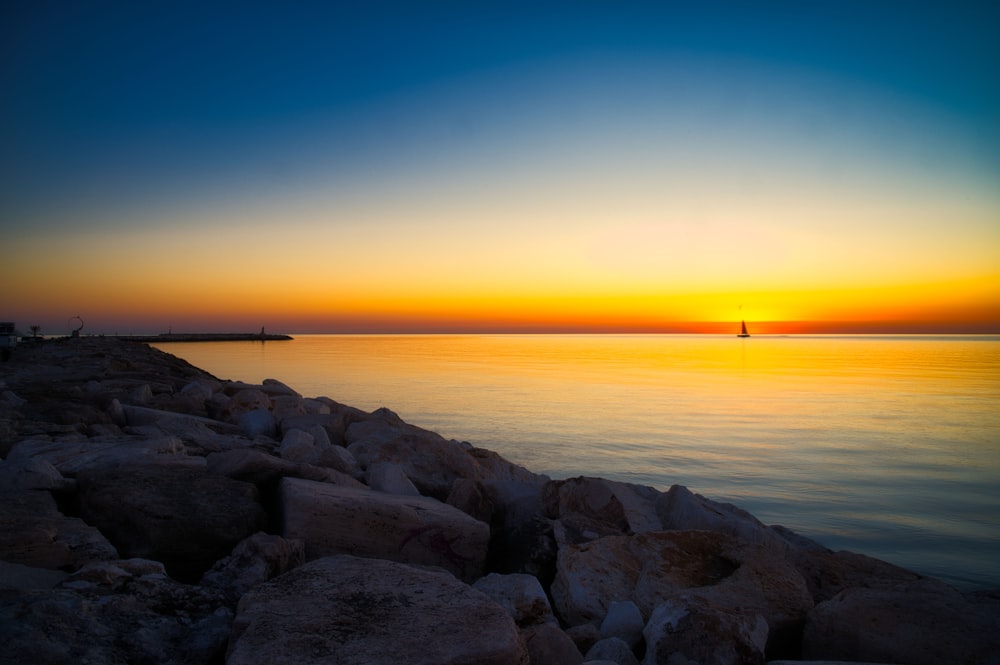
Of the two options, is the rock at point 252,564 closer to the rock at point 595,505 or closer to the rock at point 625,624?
the rock at point 625,624

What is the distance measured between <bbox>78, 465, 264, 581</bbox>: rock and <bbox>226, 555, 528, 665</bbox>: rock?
1.31m

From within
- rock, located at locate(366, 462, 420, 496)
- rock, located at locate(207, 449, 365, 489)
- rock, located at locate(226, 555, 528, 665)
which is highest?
rock, located at locate(207, 449, 365, 489)

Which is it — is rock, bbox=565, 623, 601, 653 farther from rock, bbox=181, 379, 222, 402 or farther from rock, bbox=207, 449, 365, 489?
rock, bbox=181, 379, 222, 402

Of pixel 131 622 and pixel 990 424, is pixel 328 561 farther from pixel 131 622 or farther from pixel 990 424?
pixel 990 424

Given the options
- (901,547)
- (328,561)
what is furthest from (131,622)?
(901,547)

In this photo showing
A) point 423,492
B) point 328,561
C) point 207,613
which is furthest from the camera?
point 423,492

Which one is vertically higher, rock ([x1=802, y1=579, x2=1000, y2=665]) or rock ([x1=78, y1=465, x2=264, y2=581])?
rock ([x1=78, y1=465, x2=264, y2=581])

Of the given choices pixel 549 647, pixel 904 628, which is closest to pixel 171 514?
pixel 549 647

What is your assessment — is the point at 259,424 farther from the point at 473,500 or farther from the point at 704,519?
the point at 704,519

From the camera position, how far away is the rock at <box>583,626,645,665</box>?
10.7 feet

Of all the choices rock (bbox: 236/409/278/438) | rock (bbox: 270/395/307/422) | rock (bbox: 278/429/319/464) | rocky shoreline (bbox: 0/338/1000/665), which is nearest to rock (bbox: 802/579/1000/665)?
rocky shoreline (bbox: 0/338/1000/665)

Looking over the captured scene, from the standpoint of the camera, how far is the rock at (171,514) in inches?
161

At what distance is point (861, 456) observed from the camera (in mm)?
12539

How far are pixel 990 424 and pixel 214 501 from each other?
18450 millimetres
